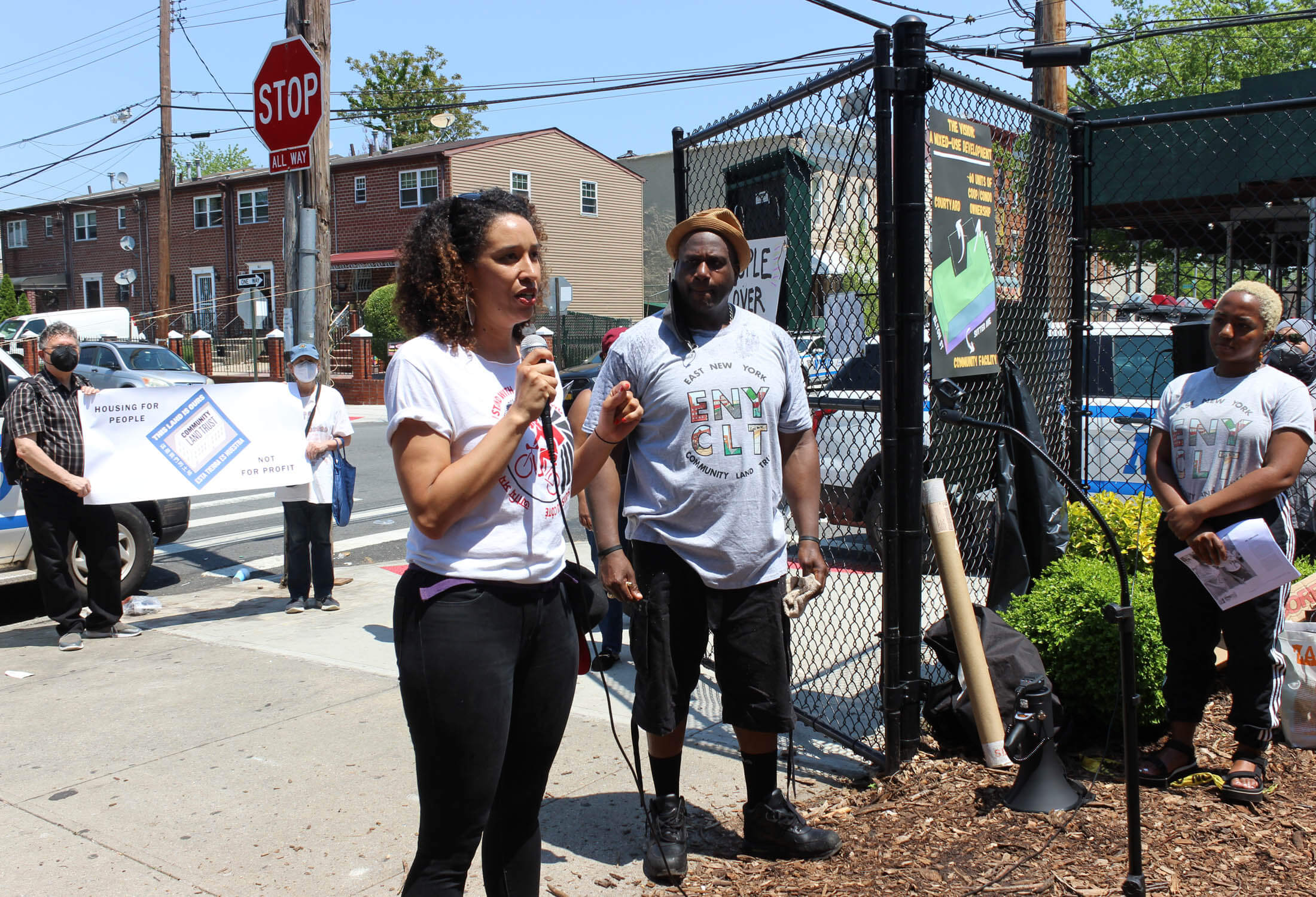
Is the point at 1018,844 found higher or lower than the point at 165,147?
lower

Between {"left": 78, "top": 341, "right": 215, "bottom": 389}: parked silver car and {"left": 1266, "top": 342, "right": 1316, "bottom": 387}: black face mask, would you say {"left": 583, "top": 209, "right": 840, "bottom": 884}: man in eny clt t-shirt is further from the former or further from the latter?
{"left": 78, "top": 341, "right": 215, "bottom": 389}: parked silver car

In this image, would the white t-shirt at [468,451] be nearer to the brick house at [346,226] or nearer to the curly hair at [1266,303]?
the curly hair at [1266,303]

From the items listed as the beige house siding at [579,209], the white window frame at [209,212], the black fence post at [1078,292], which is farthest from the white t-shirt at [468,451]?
the white window frame at [209,212]

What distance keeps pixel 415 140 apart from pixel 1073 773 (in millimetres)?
54403

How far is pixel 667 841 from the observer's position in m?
3.40

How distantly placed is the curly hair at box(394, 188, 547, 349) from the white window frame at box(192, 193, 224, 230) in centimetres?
4008

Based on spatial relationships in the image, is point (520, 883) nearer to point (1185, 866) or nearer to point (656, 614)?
point (656, 614)

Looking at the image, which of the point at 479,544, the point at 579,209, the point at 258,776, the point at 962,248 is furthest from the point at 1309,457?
the point at 579,209

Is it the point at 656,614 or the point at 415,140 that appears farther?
the point at 415,140

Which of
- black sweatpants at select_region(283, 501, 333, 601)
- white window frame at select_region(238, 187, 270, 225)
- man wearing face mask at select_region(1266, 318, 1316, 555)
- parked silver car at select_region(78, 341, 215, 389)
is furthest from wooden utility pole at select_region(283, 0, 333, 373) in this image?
white window frame at select_region(238, 187, 270, 225)

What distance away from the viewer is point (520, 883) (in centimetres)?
257

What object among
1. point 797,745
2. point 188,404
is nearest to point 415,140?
point 188,404

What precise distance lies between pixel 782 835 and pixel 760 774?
201 mm

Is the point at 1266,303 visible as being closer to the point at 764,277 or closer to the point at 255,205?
the point at 764,277
